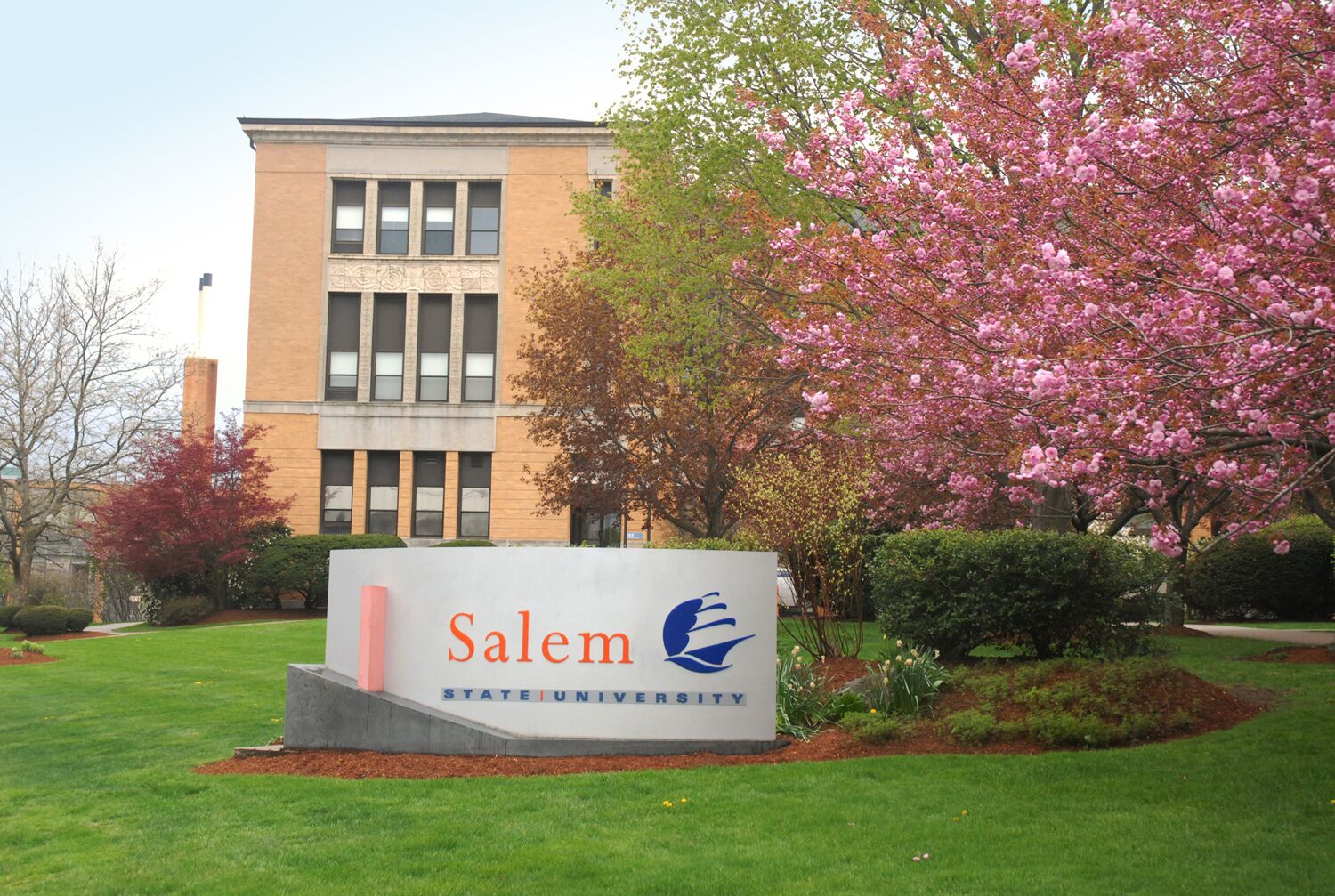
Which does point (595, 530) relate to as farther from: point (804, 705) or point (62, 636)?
point (804, 705)

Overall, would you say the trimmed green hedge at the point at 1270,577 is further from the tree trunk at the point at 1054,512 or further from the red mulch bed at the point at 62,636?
the red mulch bed at the point at 62,636

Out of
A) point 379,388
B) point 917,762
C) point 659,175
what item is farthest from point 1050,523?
point 379,388

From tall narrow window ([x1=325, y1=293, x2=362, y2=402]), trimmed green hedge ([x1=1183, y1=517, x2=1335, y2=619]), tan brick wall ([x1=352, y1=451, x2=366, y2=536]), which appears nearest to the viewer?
trimmed green hedge ([x1=1183, y1=517, x2=1335, y2=619])

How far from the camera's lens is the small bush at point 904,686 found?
37.9ft

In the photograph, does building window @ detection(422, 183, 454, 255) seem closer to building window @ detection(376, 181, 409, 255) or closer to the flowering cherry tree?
building window @ detection(376, 181, 409, 255)

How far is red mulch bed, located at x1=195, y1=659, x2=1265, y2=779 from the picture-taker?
1053 centimetres

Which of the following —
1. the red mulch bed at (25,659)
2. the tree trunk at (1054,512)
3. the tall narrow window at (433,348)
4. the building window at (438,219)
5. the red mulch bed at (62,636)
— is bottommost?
the red mulch bed at (25,659)

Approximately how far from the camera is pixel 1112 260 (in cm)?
945

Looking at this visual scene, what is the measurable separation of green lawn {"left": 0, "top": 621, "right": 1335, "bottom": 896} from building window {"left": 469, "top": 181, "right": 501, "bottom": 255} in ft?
111

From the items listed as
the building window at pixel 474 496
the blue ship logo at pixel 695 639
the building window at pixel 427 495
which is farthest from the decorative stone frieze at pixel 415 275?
the blue ship logo at pixel 695 639

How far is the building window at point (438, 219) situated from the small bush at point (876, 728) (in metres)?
35.6

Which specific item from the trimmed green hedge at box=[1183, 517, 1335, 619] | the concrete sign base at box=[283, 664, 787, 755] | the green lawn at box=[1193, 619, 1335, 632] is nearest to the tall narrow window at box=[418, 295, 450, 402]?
the trimmed green hedge at box=[1183, 517, 1335, 619]

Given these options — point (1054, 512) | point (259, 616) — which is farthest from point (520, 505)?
point (1054, 512)

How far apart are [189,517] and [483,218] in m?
16.6
